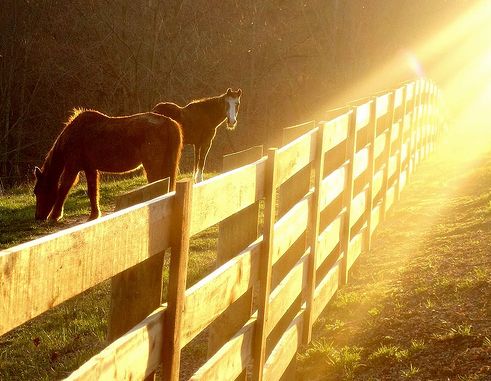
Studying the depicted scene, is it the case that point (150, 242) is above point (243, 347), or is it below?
above

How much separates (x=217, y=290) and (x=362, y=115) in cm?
472

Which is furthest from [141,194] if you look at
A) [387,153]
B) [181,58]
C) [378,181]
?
[181,58]

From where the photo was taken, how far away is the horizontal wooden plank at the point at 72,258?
162cm

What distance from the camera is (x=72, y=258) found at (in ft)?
6.15

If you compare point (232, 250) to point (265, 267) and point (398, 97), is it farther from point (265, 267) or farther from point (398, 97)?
point (398, 97)

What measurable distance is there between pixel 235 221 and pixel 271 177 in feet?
1.01

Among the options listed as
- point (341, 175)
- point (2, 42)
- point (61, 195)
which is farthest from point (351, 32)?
point (341, 175)

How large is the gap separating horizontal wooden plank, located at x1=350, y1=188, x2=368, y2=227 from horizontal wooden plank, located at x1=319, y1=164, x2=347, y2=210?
461 mm

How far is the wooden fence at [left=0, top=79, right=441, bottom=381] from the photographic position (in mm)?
1871

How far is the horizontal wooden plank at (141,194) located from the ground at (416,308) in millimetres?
2597

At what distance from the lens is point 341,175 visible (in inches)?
256

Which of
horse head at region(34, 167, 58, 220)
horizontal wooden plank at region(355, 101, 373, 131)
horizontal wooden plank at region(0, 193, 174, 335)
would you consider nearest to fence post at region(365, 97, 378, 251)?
horizontal wooden plank at region(355, 101, 373, 131)

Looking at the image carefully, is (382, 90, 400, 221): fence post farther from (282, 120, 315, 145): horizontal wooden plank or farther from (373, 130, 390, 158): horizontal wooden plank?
(282, 120, 315, 145): horizontal wooden plank

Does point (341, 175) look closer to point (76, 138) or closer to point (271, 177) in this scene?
point (271, 177)
